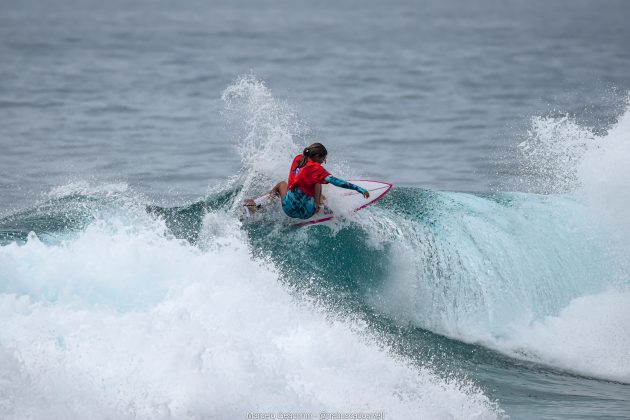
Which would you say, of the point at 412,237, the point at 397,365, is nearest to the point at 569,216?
the point at 412,237

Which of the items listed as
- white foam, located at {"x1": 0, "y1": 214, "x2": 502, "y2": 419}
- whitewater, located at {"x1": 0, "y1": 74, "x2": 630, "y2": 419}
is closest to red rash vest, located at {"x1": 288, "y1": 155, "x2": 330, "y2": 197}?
whitewater, located at {"x1": 0, "y1": 74, "x2": 630, "y2": 419}

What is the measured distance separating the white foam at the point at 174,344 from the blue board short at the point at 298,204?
3.91 ft

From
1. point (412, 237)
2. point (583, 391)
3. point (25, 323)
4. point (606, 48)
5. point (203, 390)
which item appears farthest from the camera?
point (606, 48)

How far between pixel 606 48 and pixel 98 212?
52.7 m

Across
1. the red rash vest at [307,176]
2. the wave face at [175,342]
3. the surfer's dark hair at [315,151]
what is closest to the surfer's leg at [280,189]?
the red rash vest at [307,176]

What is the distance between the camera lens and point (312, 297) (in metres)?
12.0

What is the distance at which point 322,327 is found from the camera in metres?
10.6

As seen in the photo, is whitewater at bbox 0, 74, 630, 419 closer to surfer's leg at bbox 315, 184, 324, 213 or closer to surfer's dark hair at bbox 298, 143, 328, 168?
surfer's leg at bbox 315, 184, 324, 213

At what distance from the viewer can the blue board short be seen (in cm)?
1260

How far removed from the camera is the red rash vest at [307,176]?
40.2 feet

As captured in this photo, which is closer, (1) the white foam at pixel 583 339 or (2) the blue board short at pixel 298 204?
(1) the white foam at pixel 583 339

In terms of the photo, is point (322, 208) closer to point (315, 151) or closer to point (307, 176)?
point (307, 176)

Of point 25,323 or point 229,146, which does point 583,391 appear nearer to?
point 25,323

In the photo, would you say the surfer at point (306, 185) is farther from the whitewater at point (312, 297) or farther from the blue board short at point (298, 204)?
the whitewater at point (312, 297)
